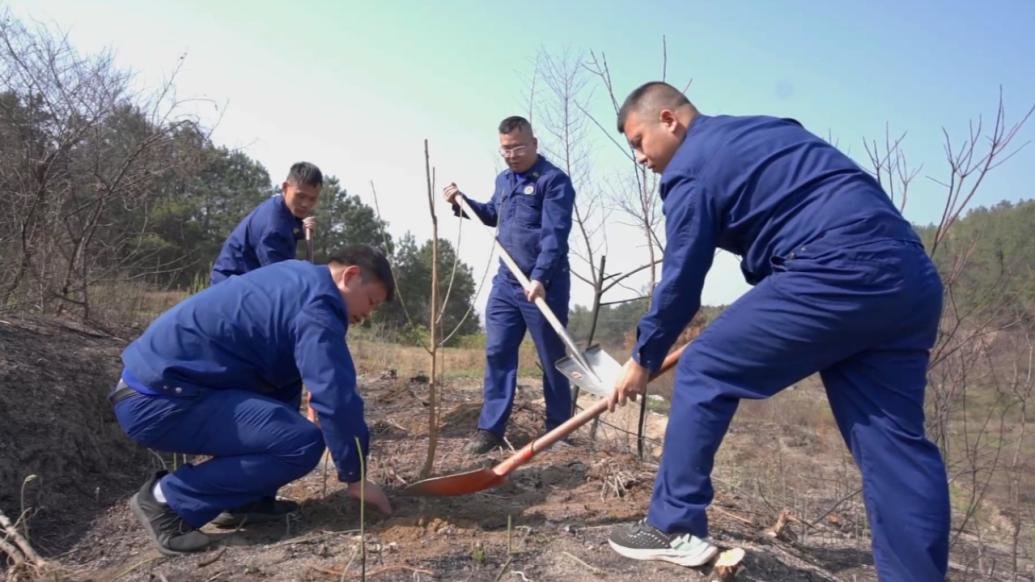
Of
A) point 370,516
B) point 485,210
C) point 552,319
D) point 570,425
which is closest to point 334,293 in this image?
point 370,516

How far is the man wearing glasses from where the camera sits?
4473mm

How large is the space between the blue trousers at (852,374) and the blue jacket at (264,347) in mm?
1188

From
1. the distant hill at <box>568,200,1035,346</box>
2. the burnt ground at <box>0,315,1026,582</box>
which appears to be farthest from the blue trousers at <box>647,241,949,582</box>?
the distant hill at <box>568,200,1035,346</box>

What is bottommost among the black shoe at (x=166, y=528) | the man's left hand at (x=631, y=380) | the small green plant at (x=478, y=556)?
the black shoe at (x=166, y=528)

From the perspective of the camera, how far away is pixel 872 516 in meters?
2.41

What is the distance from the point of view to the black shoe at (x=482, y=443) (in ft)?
14.6

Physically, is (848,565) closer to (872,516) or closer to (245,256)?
(872,516)

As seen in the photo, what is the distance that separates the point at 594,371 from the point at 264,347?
146 cm

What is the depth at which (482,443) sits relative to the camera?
14.6 ft

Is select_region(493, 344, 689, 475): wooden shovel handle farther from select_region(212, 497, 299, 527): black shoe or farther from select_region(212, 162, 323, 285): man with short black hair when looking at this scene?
select_region(212, 162, 323, 285): man with short black hair

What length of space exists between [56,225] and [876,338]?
23.6 ft

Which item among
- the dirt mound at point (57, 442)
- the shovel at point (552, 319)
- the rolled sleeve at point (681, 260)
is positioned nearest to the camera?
the rolled sleeve at point (681, 260)

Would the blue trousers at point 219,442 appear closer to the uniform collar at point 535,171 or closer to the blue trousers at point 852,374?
the blue trousers at point 852,374

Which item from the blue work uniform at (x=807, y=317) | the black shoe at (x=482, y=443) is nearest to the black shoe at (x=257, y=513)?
the black shoe at (x=482, y=443)
